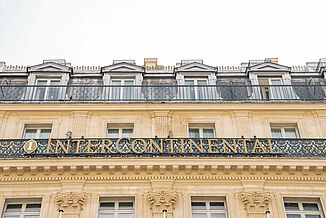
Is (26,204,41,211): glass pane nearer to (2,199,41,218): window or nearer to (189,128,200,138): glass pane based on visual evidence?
(2,199,41,218): window

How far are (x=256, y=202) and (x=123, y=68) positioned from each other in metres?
7.91

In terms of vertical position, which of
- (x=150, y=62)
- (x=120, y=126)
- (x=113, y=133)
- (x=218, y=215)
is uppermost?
(x=150, y=62)

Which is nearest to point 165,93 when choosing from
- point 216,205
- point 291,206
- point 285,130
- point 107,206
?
point 285,130

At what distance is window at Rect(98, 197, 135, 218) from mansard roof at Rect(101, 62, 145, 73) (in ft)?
19.5

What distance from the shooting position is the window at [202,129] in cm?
1602

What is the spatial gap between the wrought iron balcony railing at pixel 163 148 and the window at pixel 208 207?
1.44 meters

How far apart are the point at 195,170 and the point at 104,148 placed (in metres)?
3.16

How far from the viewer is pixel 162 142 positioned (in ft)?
48.2

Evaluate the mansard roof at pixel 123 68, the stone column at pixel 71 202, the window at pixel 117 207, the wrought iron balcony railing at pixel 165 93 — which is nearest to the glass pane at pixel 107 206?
the window at pixel 117 207

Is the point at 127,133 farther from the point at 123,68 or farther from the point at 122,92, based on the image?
the point at 123,68

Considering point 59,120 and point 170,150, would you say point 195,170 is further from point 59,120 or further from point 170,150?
point 59,120

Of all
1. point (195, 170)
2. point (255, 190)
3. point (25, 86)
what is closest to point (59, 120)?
point (25, 86)

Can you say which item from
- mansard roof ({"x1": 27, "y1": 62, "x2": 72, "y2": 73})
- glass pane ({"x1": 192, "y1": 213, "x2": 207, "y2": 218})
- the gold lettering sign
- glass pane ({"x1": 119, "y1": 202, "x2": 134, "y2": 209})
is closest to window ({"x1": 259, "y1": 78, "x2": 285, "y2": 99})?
glass pane ({"x1": 192, "y1": 213, "x2": 207, "y2": 218})

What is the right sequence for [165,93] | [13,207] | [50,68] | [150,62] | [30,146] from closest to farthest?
[13,207]
[30,146]
[165,93]
[50,68]
[150,62]
